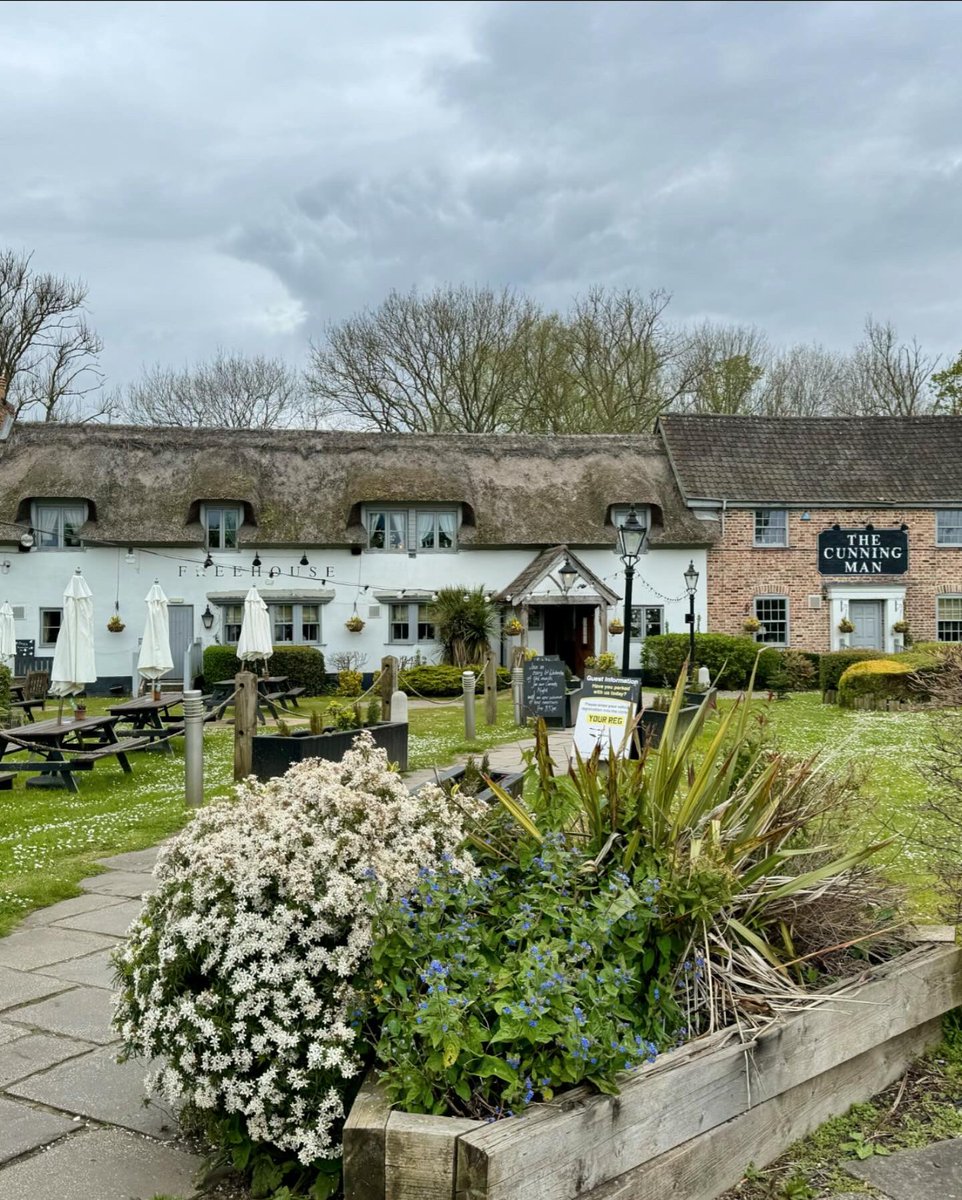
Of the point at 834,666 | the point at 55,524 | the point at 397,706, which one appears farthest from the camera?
the point at 55,524

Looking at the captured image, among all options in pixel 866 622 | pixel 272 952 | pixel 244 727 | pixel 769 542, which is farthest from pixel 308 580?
pixel 272 952

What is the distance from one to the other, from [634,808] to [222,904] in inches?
58.6

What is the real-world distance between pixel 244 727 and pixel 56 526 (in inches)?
727

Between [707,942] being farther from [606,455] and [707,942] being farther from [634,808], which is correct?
[606,455]

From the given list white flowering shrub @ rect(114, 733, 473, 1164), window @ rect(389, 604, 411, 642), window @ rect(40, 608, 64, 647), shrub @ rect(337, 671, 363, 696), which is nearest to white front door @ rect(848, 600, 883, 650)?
window @ rect(389, 604, 411, 642)

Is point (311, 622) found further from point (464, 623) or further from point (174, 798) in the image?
point (174, 798)

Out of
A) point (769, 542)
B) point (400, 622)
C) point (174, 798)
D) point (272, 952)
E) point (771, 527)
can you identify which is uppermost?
point (771, 527)

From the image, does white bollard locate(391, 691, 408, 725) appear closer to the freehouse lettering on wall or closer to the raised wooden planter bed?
the raised wooden planter bed

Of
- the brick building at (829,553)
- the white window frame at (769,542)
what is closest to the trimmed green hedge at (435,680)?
the brick building at (829,553)

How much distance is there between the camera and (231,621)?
26750 millimetres

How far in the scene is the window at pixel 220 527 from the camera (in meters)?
26.8

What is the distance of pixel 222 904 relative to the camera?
3.10m

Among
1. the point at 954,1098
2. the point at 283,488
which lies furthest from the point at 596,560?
the point at 954,1098

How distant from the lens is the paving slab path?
2986 millimetres
